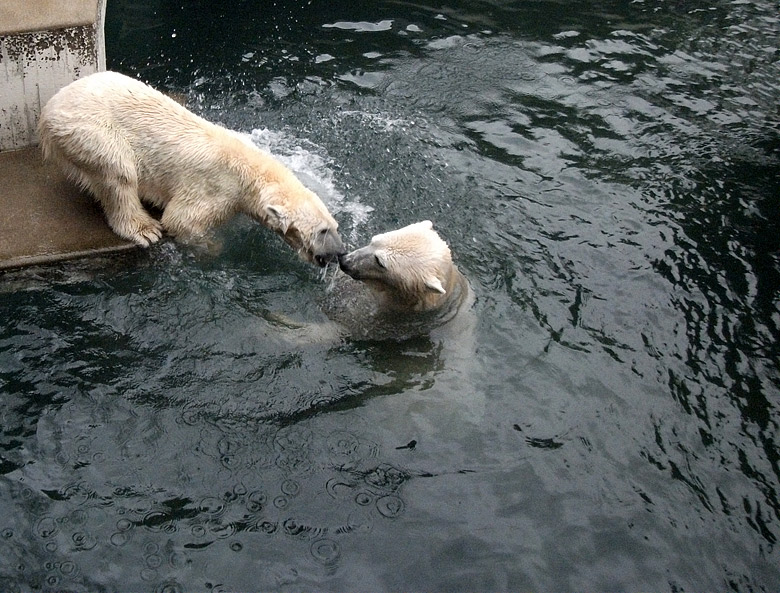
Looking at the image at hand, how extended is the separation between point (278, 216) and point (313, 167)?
4.90ft

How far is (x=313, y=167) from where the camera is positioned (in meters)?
7.43

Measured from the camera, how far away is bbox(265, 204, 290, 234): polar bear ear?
6.05 m

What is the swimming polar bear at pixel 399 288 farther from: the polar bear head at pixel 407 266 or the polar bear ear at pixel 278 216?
the polar bear ear at pixel 278 216

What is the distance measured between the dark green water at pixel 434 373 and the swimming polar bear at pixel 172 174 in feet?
1.05

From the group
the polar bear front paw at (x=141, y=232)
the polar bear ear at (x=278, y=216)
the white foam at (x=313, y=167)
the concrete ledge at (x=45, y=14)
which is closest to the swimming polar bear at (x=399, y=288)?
the polar bear ear at (x=278, y=216)

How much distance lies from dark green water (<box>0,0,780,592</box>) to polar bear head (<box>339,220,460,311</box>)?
427 mm

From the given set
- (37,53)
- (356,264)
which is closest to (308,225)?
(356,264)

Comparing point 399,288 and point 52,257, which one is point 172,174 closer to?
point 52,257

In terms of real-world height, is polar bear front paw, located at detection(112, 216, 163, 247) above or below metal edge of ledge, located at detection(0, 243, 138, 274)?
above

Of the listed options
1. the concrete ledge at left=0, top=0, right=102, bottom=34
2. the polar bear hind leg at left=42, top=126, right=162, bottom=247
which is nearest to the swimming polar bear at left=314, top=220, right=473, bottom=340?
the polar bear hind leg at left=42, top=126, right=162, bottom=247

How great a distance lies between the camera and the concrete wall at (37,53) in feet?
21.1

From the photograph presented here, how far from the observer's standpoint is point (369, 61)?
9203 millimetres

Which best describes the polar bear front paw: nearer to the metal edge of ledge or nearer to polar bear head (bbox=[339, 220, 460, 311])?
the metal edge of ledge

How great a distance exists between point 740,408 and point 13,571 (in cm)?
469
